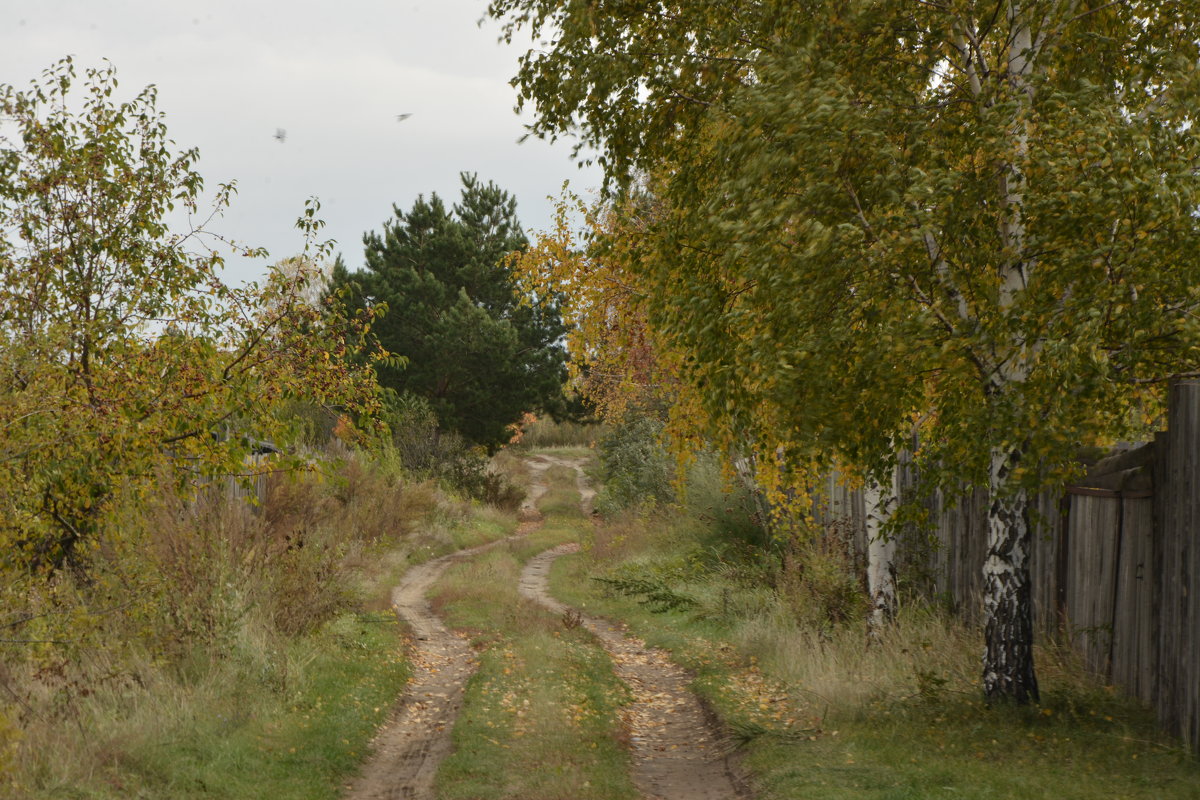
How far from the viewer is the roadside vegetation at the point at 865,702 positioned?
238 inches

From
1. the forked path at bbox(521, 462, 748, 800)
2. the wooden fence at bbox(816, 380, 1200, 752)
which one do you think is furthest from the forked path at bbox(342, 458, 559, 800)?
the wooden fence at bbox(816, 380, 1200, 752)

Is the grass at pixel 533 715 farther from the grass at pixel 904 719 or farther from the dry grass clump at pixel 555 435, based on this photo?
the dry grass clump at pixel 555 435

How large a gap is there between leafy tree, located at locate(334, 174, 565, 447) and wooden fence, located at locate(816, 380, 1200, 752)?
970 inches

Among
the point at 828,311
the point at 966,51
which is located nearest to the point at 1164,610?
the point at 828,311

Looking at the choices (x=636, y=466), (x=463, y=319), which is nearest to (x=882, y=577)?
(x=636, y=466)

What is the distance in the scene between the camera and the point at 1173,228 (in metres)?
5.69

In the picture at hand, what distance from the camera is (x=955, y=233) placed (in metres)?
6.43

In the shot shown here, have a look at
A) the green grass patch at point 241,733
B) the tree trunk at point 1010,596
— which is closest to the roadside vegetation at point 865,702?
the tree trunk at point 1010,596

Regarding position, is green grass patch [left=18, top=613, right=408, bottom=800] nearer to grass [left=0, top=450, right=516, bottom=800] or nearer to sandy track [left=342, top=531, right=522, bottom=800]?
grass [left=0, top=450, right=516, bottom=800]

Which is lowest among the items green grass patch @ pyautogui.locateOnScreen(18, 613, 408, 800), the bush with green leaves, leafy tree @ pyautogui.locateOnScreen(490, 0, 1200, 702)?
green grass patch @ pyautogui.locateOnScreen(18, 613, 408, 800)

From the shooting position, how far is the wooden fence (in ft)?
19.8

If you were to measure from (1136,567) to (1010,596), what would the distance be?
0.86 m

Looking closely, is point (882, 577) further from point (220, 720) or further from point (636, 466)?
point (636, 466)

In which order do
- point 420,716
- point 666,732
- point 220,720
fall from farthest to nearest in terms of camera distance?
point 420,716, point 666,732, point 220,720
